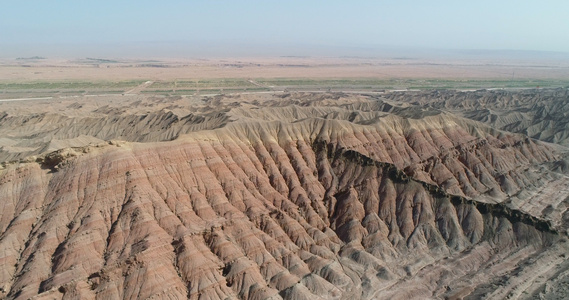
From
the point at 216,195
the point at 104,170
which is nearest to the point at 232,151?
the point at 216,195

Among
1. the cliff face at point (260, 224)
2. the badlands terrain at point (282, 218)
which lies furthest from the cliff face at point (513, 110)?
the cliff face at point (260, 224)

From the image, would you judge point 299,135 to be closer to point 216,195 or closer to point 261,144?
point 261,144

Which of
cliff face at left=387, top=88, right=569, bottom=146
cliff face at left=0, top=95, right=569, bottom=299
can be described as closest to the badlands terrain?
cliff face at left=0, top=95, right=569, bottom=299

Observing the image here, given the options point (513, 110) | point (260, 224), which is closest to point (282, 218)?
point (260, 224)

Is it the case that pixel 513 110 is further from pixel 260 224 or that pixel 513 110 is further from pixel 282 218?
pixel 260 224

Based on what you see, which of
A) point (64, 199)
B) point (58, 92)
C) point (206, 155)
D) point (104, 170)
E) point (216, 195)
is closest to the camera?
point (64, 199)

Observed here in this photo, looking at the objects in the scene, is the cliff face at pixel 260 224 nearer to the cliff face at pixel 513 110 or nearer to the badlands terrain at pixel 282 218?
the badlands terrain at pixel 282 218

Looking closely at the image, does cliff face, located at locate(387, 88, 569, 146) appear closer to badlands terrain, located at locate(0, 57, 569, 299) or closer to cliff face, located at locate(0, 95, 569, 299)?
badlands terrain, located at locate(0, 57, 569, 299)
